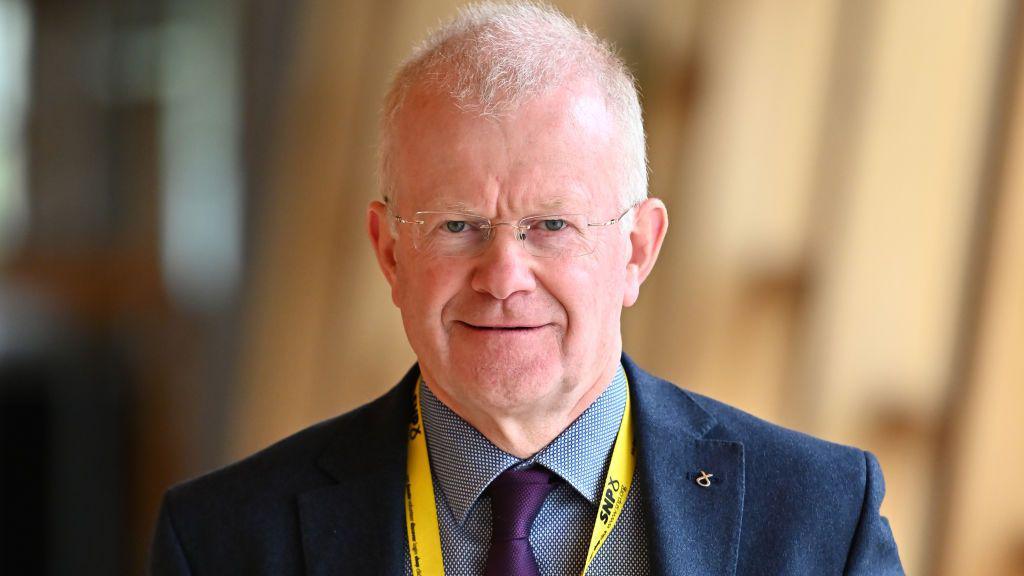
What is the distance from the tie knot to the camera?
2219mm

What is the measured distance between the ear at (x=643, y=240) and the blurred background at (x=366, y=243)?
1.61m

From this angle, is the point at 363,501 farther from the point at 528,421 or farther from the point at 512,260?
the point at 512,260

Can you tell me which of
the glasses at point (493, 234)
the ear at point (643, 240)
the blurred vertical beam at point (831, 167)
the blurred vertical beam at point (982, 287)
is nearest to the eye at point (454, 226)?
the glasses at point (493, 234)

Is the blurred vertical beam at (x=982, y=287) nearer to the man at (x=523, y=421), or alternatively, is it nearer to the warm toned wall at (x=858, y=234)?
the warm toned wall at (x=858, y=234)

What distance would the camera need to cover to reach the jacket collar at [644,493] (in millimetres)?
2209

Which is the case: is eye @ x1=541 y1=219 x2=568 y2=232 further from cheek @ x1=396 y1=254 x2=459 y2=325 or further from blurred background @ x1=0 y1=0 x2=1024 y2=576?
blurred background @ x1=0 y1=0 x2=1024 y2=576

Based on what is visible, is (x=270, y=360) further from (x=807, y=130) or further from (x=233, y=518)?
(x=233, y=518)

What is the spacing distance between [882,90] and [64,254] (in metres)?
4.51

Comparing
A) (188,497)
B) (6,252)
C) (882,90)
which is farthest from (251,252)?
(188,497)

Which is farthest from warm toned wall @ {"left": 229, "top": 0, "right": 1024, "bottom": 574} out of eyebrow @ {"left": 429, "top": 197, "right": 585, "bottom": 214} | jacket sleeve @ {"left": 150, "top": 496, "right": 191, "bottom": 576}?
jacket sleeve @ {"left": 150, "top": 496, "right": 191, "bottom": 576}

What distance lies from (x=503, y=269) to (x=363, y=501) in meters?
0.52

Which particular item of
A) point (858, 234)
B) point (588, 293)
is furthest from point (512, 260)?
point (858, 234)

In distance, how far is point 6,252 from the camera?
6664mm

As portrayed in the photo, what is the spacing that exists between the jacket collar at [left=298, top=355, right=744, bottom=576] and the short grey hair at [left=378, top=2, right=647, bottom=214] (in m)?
0.41
